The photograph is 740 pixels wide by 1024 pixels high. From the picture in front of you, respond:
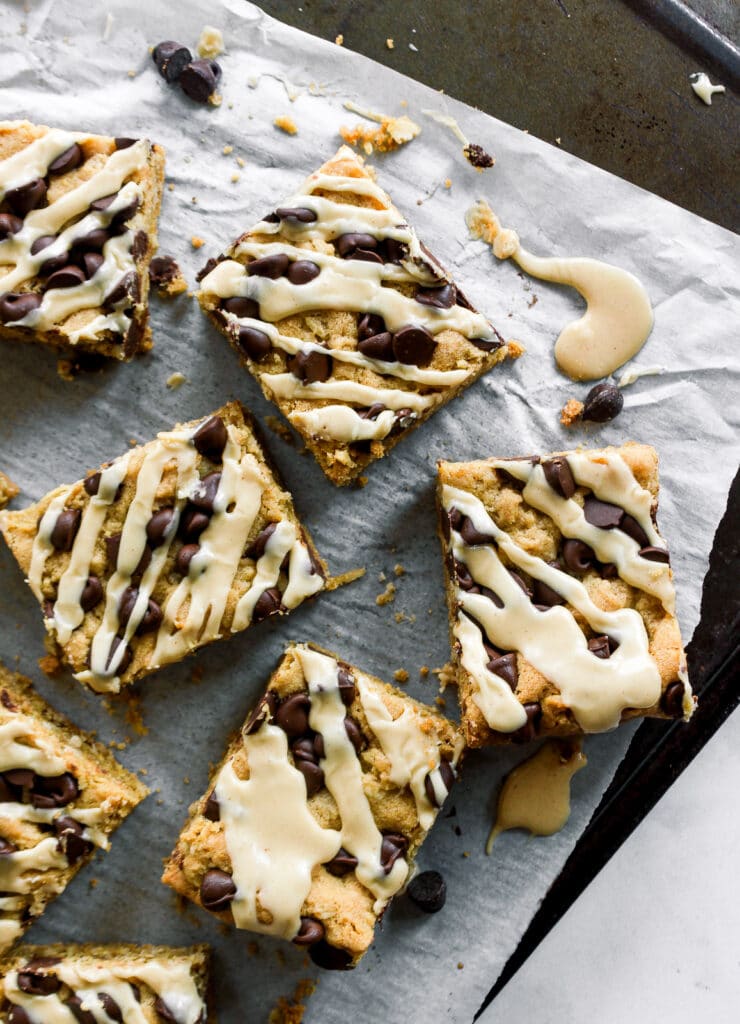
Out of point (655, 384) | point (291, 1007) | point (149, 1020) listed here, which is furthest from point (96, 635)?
point (655, 384)

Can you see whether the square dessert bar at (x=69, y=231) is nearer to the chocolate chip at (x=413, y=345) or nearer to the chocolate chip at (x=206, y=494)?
the chocolate chip at (x=206, y=494)

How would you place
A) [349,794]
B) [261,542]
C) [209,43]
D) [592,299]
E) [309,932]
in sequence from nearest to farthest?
1. [309,932]
2. [349,794]
3. [261,542]
4. [209,43]
5. [592,299]

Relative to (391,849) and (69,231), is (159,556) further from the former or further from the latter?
(391,849)

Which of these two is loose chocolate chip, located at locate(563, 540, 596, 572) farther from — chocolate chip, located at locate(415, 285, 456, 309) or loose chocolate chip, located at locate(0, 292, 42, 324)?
loose chocolate chip, located at locate(0, 292, 42, 324)

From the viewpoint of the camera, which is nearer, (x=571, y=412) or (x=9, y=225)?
(x=9, y=225)

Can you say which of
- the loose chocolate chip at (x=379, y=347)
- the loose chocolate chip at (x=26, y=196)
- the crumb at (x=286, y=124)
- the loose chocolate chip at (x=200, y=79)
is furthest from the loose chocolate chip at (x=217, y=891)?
the loose chocolate chip at (x=200, y=79)

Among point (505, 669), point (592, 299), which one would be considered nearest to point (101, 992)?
point (505, 669)

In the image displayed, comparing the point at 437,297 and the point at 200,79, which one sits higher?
the point at 200,79
